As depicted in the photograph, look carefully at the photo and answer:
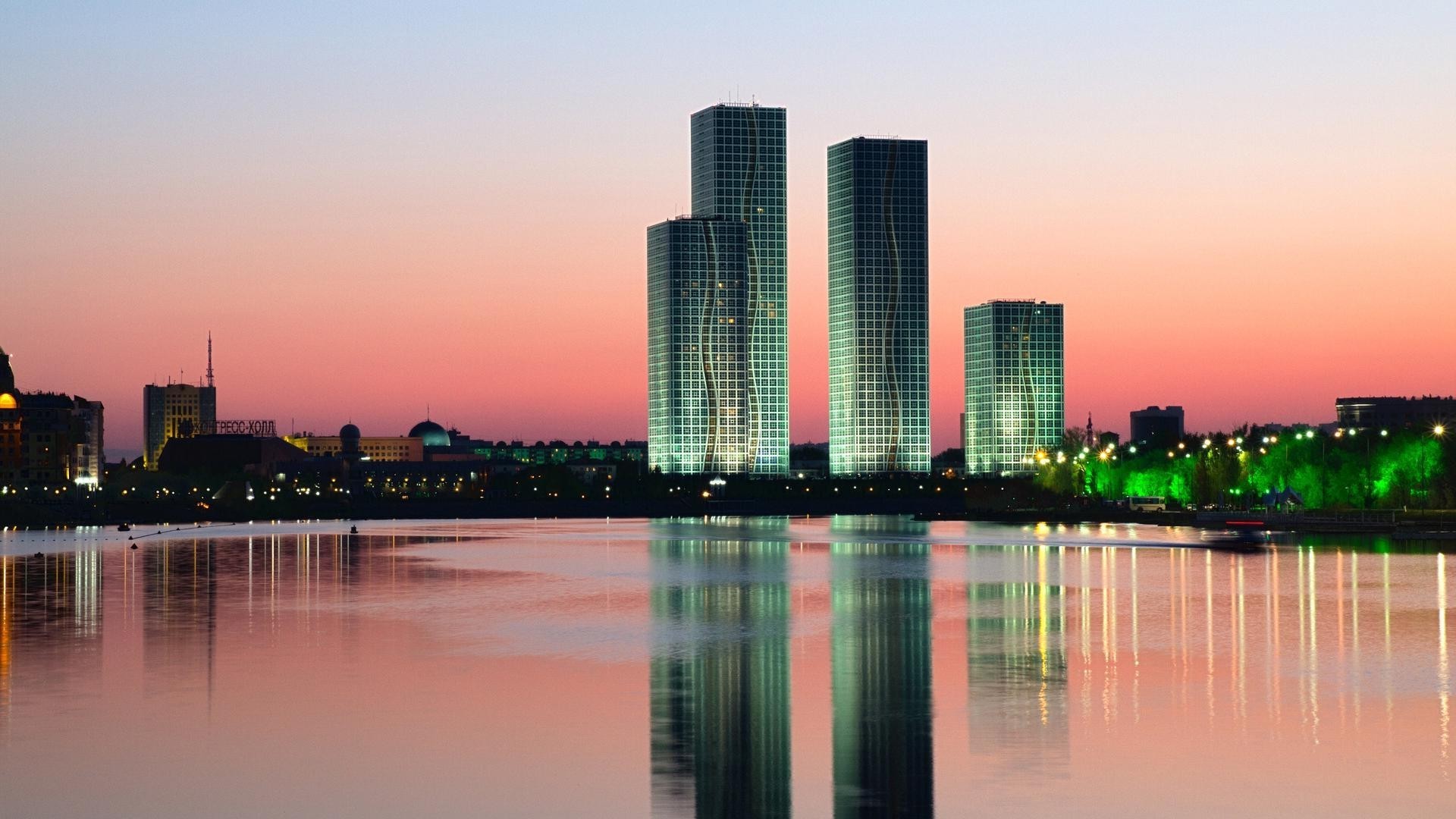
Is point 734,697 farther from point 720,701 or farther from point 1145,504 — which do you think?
point 1145,504

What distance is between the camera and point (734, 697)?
1221 inches

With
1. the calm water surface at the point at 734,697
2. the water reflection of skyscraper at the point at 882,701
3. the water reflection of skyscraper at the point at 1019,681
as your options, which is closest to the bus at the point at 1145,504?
the calm water surface at the point at 734,697

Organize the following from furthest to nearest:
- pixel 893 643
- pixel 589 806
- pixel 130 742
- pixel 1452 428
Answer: pixel 1452 428 < pixel 893 643 < pixel 130 742 < pixel 589 806

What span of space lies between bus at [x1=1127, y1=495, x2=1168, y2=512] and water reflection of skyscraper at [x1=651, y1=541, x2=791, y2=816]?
113m

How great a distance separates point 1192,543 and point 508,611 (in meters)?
62.6

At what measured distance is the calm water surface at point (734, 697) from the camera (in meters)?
22.2

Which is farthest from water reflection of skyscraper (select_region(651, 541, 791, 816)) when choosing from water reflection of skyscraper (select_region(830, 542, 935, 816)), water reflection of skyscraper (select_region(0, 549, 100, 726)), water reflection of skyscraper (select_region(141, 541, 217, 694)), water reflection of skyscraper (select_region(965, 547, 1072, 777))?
water reflection of skyscraper (select_region(0, 549, 100, 726))

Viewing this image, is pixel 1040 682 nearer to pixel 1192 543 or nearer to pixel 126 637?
pixel 126 637

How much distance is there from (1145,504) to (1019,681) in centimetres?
15734

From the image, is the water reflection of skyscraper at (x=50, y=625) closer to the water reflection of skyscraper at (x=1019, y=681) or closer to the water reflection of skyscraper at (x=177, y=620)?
the water reflection of skyscraper at (x=177, y=620)

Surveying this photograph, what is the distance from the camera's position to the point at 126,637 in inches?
1716

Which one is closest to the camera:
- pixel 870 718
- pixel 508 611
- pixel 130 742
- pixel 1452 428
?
pixel 130 742

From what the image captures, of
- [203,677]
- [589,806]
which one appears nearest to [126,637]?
[203,677]

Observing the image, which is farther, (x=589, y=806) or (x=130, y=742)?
(x=130, y=742)
